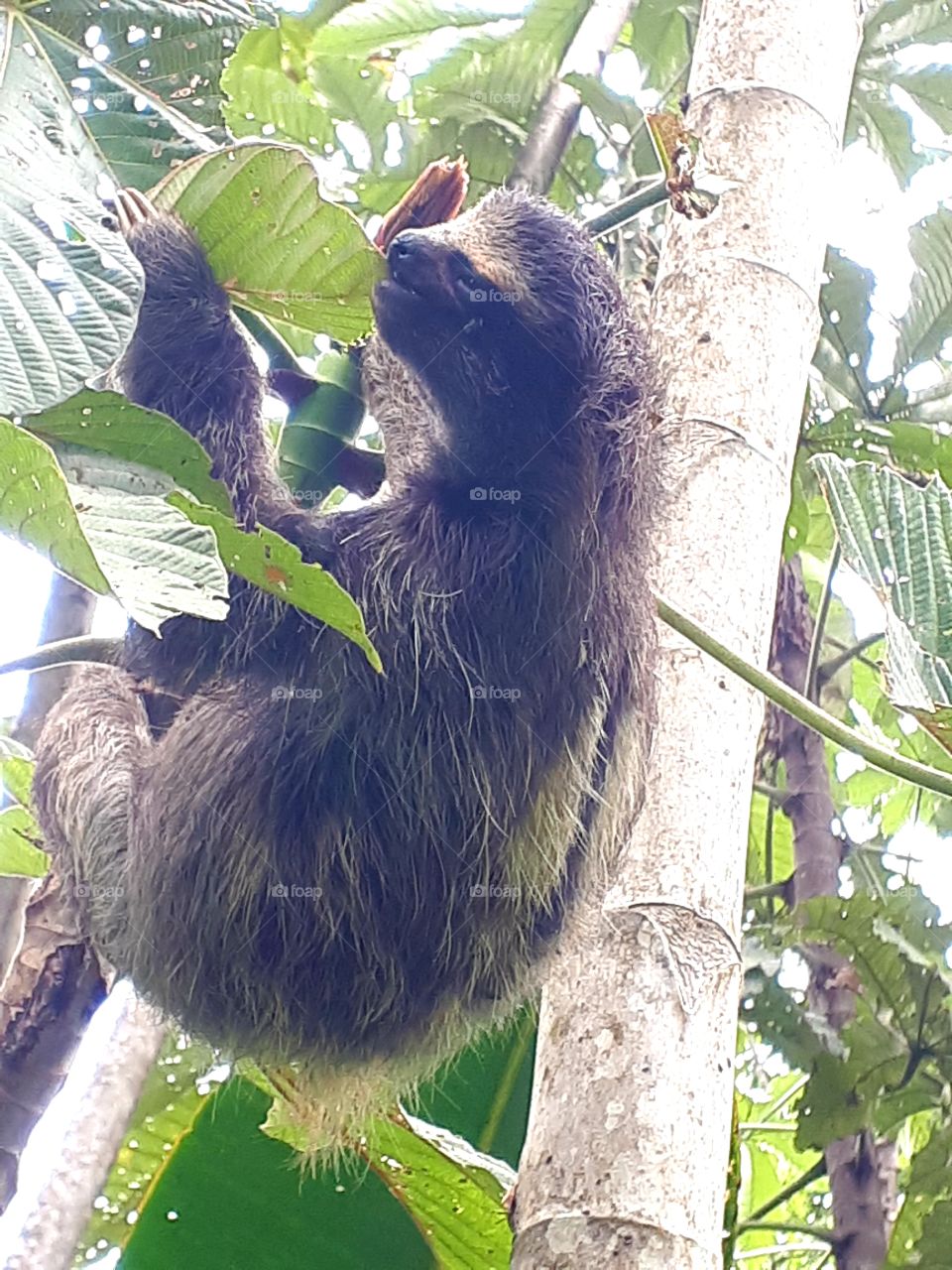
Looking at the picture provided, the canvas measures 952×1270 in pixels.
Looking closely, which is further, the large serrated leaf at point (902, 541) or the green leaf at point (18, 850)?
the green leaf at point (18, 850)

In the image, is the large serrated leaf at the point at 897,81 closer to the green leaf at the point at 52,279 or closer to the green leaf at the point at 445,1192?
the green leaf at the point at 52,279

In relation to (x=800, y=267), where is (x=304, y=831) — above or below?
below

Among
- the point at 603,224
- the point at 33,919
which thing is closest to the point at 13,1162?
the point at 33,919

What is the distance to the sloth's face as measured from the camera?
3225mm

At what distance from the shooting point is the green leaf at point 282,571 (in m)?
1.72

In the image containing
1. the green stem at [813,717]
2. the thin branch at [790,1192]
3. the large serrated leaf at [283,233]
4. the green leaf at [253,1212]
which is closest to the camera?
the green stem at [813,717]

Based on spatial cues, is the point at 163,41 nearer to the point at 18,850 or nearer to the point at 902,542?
the point at 902,542

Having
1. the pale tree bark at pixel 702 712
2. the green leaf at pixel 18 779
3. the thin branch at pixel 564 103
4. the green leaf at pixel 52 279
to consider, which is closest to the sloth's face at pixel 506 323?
the pale tree bark at pixel 702 712

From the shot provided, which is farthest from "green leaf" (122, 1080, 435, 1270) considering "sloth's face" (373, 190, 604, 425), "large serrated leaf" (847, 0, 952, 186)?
"large serrated leaf" (847, 0, 952, 186)

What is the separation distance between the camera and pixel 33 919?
3.15 m

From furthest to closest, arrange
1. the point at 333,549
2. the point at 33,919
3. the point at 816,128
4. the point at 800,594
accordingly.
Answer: the point at 800,594 < the point at 816,128 < the point at 333,549 < the point at 33,919

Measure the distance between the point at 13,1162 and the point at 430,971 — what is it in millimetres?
902

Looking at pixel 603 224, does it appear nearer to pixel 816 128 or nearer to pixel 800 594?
pixel 816 128

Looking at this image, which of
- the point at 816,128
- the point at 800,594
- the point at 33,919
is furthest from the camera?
the point at 800,594
